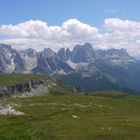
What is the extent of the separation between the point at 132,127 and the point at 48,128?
16.1 m

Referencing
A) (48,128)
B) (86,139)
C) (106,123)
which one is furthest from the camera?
(106,123)

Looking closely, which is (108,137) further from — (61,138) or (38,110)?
(38,110)

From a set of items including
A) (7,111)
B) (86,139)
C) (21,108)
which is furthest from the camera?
(21,108)

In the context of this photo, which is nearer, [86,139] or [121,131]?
[86,139]

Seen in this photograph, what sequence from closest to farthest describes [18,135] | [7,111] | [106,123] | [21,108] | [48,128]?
1. [18,135]
2. [48,128]
3. [106,123]
4. [7,111]
5. [21,108]

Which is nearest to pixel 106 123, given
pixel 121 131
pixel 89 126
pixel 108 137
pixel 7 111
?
pixel 89 126

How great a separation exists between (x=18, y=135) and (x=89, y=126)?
1517 cm

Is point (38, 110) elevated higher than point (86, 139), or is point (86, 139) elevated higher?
point (86, 139)

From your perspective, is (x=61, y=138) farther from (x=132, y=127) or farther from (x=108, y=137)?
(x=132, y=127)

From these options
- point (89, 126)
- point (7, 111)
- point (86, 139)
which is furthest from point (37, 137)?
point (7, 111)

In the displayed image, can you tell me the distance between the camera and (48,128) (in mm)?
74500

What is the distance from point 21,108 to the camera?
148 meters

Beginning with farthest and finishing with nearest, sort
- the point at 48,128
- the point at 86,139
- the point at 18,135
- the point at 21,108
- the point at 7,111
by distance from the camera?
1. the point at 21,108
2. the point at 7,111
3. the point at 48,128
4. the point at 18,135
5. the point at 86,139

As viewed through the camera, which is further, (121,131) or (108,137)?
(121,131)
